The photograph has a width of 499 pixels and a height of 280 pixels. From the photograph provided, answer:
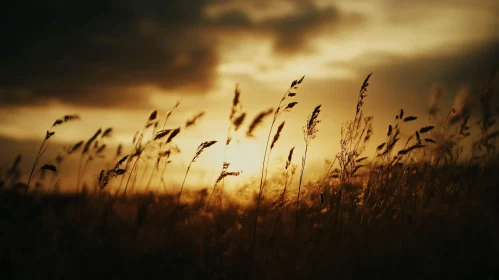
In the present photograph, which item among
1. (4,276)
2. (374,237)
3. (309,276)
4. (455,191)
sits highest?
(455,191)

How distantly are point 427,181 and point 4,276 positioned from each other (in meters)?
3.85

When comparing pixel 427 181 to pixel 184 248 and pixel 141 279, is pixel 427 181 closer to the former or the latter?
pixel 184 248

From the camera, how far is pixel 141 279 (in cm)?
289

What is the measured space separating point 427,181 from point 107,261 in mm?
3239

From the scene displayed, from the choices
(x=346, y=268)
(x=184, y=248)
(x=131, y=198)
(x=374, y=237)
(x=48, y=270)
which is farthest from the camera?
(x=131, y=198)

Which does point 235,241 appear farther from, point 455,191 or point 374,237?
point 455,191

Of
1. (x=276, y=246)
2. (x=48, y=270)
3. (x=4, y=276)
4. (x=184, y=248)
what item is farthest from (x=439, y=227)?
(x=4, y=276)

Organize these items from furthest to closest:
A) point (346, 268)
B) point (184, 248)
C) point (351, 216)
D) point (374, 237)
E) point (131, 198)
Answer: point (131, 198)
point (351, 216)
point (374, 237)
point (184, 248)
point (346, 268)

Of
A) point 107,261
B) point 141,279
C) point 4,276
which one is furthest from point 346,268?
point 4,276

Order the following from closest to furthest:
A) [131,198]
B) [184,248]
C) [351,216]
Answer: [184,248], [351,216], [131,198]

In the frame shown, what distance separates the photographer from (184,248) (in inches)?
131

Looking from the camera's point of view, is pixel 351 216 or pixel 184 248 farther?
pixel 351 216

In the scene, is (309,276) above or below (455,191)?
below

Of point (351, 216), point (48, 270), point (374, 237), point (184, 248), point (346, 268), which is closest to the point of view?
point (48, 270)
